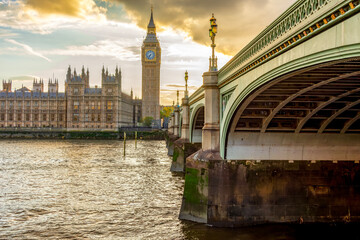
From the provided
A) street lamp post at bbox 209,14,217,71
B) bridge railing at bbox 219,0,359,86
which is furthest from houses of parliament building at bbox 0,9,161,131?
bridge railing at bbox 219,0,359,86

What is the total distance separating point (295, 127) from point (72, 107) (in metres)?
110

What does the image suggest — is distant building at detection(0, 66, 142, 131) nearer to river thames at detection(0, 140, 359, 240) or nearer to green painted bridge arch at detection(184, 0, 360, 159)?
river thames at detection(0, 140, 359, 240)

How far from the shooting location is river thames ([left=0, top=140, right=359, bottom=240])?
13.1 m

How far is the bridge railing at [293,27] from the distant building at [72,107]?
104914 millimetres

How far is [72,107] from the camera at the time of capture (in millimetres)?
115875

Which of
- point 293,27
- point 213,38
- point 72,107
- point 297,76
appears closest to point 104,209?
point 213,38

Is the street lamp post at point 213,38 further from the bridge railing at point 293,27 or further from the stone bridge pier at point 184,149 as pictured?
the stone bridge pier at point 184,149

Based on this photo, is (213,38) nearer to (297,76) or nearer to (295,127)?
(295,127)

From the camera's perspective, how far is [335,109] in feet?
42.1

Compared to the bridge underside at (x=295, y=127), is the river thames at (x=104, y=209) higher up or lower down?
lower down

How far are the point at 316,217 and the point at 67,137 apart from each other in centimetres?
8875

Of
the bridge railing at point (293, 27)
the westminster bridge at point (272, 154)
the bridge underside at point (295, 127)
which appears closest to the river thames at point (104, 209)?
the westminster bridge at point (272, 154)

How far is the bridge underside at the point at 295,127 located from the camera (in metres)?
12.4

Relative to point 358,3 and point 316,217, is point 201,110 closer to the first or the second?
point 316,217
